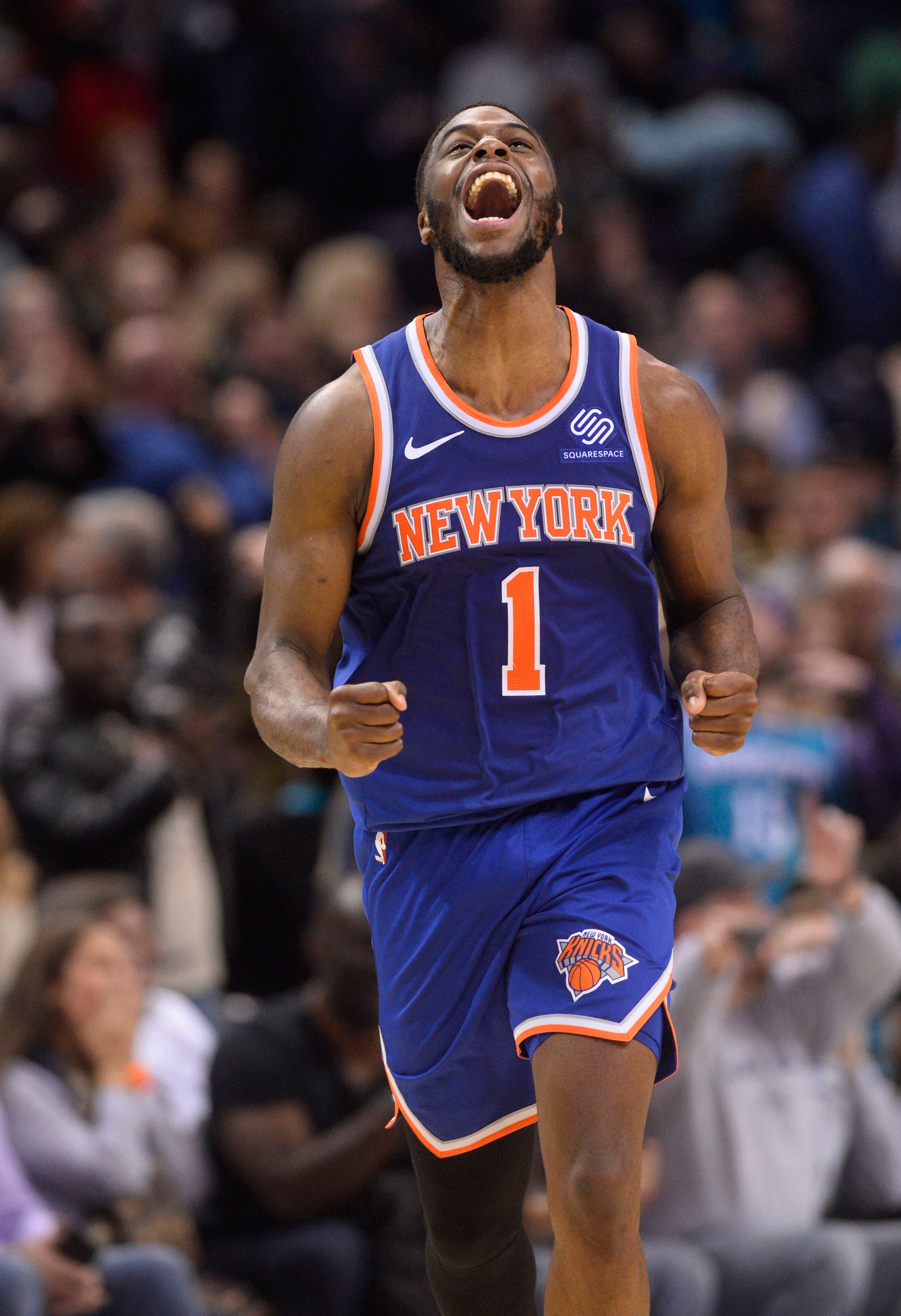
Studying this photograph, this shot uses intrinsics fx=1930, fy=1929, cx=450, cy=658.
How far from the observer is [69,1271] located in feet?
17.5

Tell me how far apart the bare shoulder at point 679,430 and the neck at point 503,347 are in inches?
7.3

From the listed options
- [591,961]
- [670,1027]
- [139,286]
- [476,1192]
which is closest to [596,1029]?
[591,961]

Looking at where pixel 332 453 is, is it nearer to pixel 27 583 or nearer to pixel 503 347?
pixel 503 347

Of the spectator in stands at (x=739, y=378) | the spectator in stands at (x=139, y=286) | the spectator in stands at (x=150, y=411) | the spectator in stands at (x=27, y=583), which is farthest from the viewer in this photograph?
the spectator in stands at (x=739, y=378)

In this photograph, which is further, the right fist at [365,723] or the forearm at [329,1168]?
the forearm at [329,1168]

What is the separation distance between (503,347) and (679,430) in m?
0.38

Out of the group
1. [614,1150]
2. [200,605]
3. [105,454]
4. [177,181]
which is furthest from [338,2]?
[614,1150]

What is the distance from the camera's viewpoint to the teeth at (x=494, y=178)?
3725 mm

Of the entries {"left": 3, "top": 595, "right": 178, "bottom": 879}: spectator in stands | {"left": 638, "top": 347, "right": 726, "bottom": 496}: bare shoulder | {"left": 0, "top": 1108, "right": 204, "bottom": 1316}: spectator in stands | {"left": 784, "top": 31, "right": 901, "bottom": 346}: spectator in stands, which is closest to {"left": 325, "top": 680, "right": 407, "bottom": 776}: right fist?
{"left": 638, "top": 347, "right": 726, "bottom": 496}: bare shoulder

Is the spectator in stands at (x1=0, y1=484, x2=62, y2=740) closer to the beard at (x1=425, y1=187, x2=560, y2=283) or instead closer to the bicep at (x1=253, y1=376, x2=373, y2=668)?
the bicep at (x1=253, y1=376, x2=373, y2=668)

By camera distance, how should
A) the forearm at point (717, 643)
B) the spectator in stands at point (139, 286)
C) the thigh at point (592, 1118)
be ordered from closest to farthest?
the thigh at point (592, 1118)
the forearm at point (717, 643)
the spectator in stands at point (139, 286)

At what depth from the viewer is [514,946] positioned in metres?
3.68

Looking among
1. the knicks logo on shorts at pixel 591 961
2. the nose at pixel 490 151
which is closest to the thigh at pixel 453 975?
the knicks logo on shorts at pixel 591 961

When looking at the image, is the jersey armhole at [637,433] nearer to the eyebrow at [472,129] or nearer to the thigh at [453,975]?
the eyebrow at [472,129]
